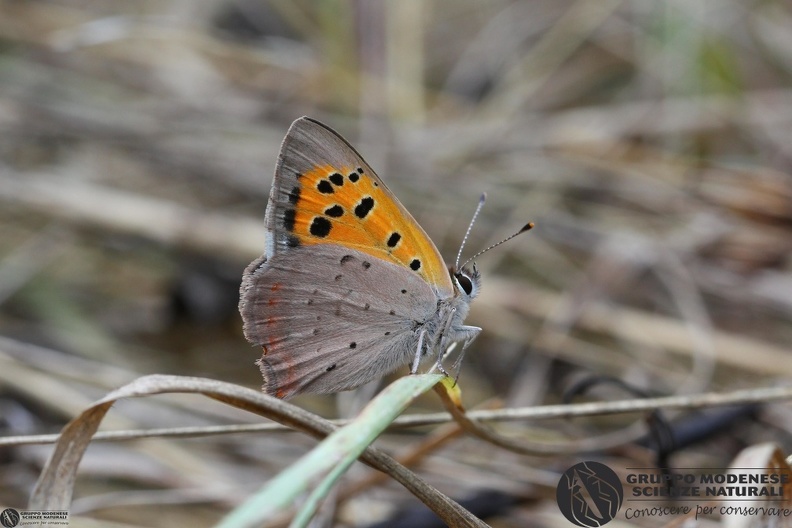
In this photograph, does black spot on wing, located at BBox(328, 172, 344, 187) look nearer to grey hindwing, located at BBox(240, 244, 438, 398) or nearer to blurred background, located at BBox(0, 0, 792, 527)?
grey hindwing, located at BBox(240, 244, 438, 398)

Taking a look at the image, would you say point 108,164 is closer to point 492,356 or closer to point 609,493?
point 492,356

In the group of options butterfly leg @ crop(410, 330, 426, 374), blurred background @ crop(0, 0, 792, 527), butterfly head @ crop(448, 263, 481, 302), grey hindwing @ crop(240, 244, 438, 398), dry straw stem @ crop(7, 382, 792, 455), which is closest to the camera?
dry straw stem @ crop(7, 382, 792, 455)

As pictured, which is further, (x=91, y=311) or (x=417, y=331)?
(x=91, y=311)

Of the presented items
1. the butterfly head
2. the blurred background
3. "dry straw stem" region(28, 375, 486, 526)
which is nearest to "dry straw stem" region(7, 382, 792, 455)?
"dry straw stem" region(28, 375, 486, 526)

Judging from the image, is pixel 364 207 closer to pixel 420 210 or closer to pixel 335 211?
pixel 335 211

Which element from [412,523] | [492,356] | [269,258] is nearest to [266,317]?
[269,258]

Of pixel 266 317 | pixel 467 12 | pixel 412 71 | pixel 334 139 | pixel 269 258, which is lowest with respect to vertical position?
pixel 266 317
